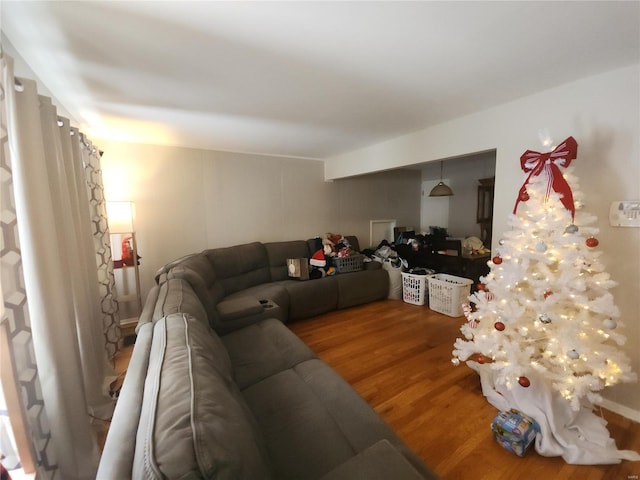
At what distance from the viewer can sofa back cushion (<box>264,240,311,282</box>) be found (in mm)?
3559

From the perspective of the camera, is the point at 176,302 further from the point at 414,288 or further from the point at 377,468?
the point at 414,288

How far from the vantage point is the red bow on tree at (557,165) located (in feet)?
5.07

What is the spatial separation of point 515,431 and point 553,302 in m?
0.74

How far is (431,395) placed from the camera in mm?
1869

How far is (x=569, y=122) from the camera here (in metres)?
1.79

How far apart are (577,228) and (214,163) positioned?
363 centimetres

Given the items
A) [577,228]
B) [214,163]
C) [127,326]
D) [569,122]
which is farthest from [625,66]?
[127,326]

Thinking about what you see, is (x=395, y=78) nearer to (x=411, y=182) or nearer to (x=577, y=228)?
(x=577, y=228)

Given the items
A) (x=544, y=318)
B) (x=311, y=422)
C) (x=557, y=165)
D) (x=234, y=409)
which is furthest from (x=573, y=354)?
(x=234, y=409)

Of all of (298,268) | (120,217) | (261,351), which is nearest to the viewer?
(261,351)

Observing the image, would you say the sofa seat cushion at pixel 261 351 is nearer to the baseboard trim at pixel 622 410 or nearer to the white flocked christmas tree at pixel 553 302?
the white flocked christmas tree at pixel 553 302

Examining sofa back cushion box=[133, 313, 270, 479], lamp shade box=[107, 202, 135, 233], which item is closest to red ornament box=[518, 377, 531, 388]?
sofa back cushion box=[133, 313, 270, 479]

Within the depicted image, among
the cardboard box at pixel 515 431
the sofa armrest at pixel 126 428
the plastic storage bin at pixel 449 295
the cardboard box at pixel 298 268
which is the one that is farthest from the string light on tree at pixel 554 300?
the cardboard box at pixel 298 268

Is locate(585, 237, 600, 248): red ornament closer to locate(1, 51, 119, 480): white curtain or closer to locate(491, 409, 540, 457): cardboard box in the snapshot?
locate(491, 409, 540, 457): cardboard box
